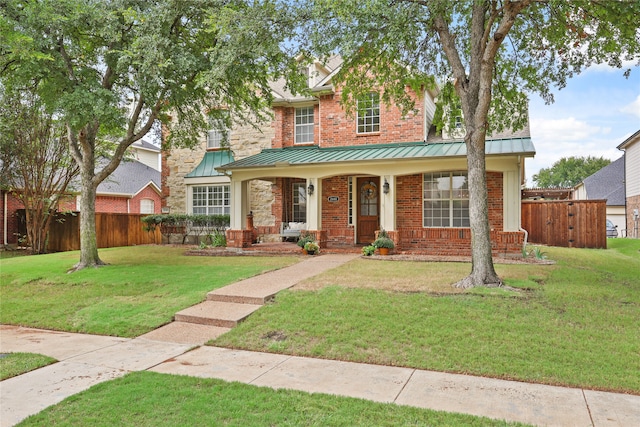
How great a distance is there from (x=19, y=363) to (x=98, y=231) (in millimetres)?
14868

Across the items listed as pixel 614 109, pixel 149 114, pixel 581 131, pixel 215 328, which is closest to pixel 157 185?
pixel 149 114

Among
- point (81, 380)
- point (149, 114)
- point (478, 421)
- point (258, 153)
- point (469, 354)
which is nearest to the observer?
point (478, 421)

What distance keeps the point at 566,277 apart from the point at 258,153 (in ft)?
40.8

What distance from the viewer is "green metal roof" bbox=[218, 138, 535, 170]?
506 inches

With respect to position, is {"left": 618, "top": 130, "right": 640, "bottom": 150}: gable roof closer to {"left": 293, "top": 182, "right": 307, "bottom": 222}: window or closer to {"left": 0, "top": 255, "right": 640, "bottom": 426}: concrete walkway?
{"left": 293, "top": 182, "right": 307, "bottom": 222}: window

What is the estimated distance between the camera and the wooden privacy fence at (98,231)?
1911 centimetres

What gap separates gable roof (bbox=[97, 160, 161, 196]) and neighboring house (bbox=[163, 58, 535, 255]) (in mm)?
8982

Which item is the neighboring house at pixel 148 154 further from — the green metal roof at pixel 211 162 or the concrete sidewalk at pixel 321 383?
the concrete sidewalk at pixel 321 383

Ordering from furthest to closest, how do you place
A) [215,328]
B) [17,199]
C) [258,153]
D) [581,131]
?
[581,131] → [17,199] → [258,153] → [215,328]

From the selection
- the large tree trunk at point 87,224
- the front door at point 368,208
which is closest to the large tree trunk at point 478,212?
the front door at point 368,208

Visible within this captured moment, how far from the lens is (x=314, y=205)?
14.7m

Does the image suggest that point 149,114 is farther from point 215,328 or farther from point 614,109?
point 614,109

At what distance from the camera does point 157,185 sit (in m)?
32.0

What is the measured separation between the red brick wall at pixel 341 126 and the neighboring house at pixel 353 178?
0.04 metres
